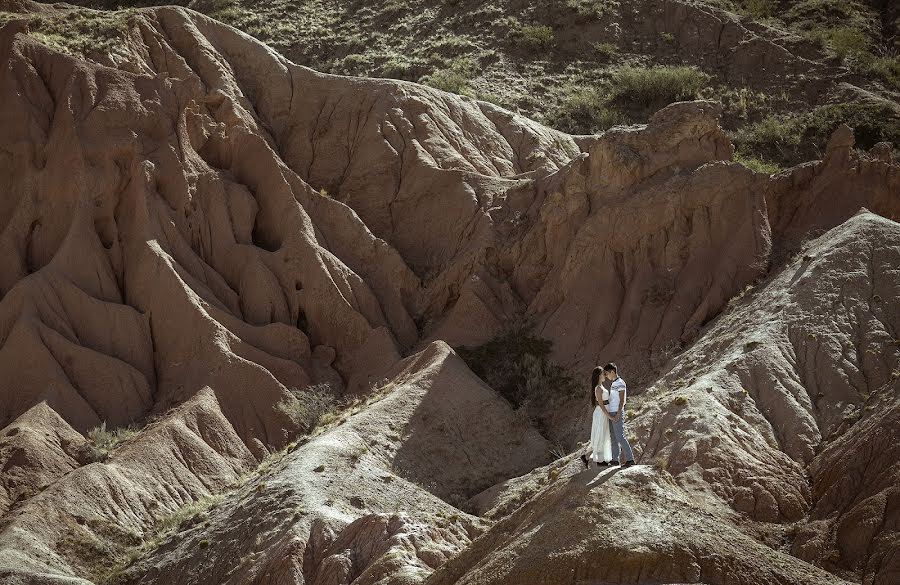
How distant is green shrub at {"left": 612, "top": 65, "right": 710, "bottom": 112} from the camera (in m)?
54.2

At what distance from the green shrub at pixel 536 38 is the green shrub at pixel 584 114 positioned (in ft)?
13.1

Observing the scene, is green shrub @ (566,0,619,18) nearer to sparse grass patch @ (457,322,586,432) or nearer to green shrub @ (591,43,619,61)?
green shrub @ (591,43,619,61)

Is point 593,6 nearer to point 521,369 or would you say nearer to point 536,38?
point 536,38

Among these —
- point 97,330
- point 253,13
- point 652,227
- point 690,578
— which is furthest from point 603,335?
point 253,13

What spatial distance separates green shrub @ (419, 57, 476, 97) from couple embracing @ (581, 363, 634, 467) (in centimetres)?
2993

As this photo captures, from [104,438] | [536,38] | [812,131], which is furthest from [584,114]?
[104,438]

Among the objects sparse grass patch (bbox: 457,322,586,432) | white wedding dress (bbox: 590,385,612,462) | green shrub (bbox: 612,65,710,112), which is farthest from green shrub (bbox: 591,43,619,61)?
white wedding dress (bbox: 590,385,612,462)

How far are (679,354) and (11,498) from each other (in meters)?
15.0

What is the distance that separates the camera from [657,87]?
179 feet

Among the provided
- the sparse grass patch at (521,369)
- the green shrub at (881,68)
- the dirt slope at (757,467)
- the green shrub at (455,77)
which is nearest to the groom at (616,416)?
the dirt slope at (757,467)

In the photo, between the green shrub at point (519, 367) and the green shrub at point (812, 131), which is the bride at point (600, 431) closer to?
the green shrub at point (519, 367)

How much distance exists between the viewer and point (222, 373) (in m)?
34.8

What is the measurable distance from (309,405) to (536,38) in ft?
89.6

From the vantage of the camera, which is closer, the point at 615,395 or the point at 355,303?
the point at 615,395
